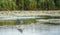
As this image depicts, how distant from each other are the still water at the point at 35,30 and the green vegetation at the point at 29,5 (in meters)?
1.21

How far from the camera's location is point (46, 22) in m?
5.91

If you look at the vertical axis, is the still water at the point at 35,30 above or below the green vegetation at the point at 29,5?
below

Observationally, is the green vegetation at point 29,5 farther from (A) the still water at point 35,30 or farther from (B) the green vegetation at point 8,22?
(A) the still water at point 35,30

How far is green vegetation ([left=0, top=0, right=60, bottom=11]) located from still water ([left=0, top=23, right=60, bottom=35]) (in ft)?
3.97

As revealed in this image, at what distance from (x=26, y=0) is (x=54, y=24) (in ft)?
5.47

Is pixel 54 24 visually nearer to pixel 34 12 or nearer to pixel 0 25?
pixel 34 12

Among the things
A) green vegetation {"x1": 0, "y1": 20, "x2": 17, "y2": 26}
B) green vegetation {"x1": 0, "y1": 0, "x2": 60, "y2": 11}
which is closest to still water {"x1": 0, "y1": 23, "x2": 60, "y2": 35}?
green vegetation {"x1": 0, "y1": 20, "x2": 17, "y2": 26}

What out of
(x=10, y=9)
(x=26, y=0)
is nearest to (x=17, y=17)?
(x=10, y=9)

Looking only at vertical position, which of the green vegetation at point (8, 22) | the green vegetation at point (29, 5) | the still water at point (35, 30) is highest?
the green vegetation at point (29, 5)

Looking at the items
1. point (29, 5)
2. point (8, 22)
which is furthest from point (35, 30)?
point (29, 5)

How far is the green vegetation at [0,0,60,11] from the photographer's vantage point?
21.7 feet

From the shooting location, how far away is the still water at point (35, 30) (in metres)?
4.89

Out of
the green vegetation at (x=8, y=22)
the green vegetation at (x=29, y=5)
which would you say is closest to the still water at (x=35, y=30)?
the green vegetation at (x=8, y=22)

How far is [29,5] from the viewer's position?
6.80 meters
